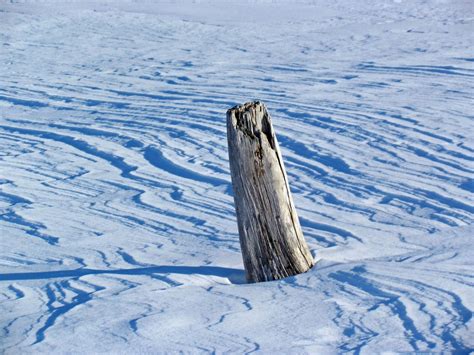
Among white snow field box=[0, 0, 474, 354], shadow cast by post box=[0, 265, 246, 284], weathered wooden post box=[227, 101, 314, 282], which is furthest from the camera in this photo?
shadow cast by post box=[0, 265, 246, 284]

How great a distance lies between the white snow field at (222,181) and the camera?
3.75 meters

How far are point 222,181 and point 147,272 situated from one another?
7.35 feet

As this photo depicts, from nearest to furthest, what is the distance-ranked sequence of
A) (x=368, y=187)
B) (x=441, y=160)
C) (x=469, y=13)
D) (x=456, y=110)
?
(x=368, y=187) → (x=441, y=160) → (x=456, y=110) → (x=469, y=13)

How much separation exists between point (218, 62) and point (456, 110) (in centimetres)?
456

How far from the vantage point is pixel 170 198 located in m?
6.76

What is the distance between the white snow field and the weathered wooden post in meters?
0.19

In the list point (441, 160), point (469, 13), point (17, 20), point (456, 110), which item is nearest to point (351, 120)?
point (456, 110)

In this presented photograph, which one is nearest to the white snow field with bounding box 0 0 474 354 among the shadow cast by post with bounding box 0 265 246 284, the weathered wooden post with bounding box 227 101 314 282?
the shadow cast by post with bounding box 0 265 246 284

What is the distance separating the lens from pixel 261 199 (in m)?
4.50

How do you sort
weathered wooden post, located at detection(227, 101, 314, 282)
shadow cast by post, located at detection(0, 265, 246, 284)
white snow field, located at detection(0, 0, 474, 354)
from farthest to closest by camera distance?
shadow cast by post, located at detection(0, 265, 246, 284) < weathered wooden post, located at detection(227, 101, 314, 282) < white snow field, located at detection(0, 0, 474, 354)

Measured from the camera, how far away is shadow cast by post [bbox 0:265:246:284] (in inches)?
190

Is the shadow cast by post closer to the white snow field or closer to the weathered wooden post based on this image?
the white snow field

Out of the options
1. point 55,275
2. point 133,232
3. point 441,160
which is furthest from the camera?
point 441,160

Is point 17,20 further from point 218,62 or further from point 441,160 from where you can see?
point 441,160
